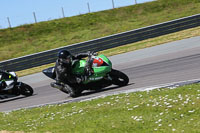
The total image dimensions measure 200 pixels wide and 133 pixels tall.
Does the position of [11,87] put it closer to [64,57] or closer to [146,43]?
[64,57]

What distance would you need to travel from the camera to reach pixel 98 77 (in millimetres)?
11773

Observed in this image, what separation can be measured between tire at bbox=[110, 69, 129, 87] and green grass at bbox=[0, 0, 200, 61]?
19083mm

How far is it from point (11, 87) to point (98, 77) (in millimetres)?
4121

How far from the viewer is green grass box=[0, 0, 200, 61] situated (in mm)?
31894

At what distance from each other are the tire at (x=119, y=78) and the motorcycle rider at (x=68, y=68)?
2.09 feet

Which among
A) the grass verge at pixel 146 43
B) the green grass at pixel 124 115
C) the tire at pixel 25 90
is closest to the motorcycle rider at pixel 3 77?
the tire at pixel 25 90

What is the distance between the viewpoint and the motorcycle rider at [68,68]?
11.6 meters

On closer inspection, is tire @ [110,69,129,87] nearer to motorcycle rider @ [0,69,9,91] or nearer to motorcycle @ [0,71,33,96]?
motorcycle @ [0,71,33,96]

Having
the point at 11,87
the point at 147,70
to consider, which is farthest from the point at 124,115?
the point at 11,87

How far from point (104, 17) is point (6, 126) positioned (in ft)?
96.2

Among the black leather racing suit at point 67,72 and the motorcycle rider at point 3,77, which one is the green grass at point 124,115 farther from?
the motorcycle rider at point 3,77

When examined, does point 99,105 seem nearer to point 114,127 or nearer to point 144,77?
point 114,127

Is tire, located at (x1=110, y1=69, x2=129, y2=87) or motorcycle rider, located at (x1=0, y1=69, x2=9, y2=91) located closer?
tire, located at (x1=110, y1=69, x2=129, y2=87)

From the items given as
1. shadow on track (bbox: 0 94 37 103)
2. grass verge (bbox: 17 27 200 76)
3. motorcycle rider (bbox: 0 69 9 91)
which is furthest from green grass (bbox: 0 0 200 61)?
motorcycle rider (bbox: 0 69 9 91)
